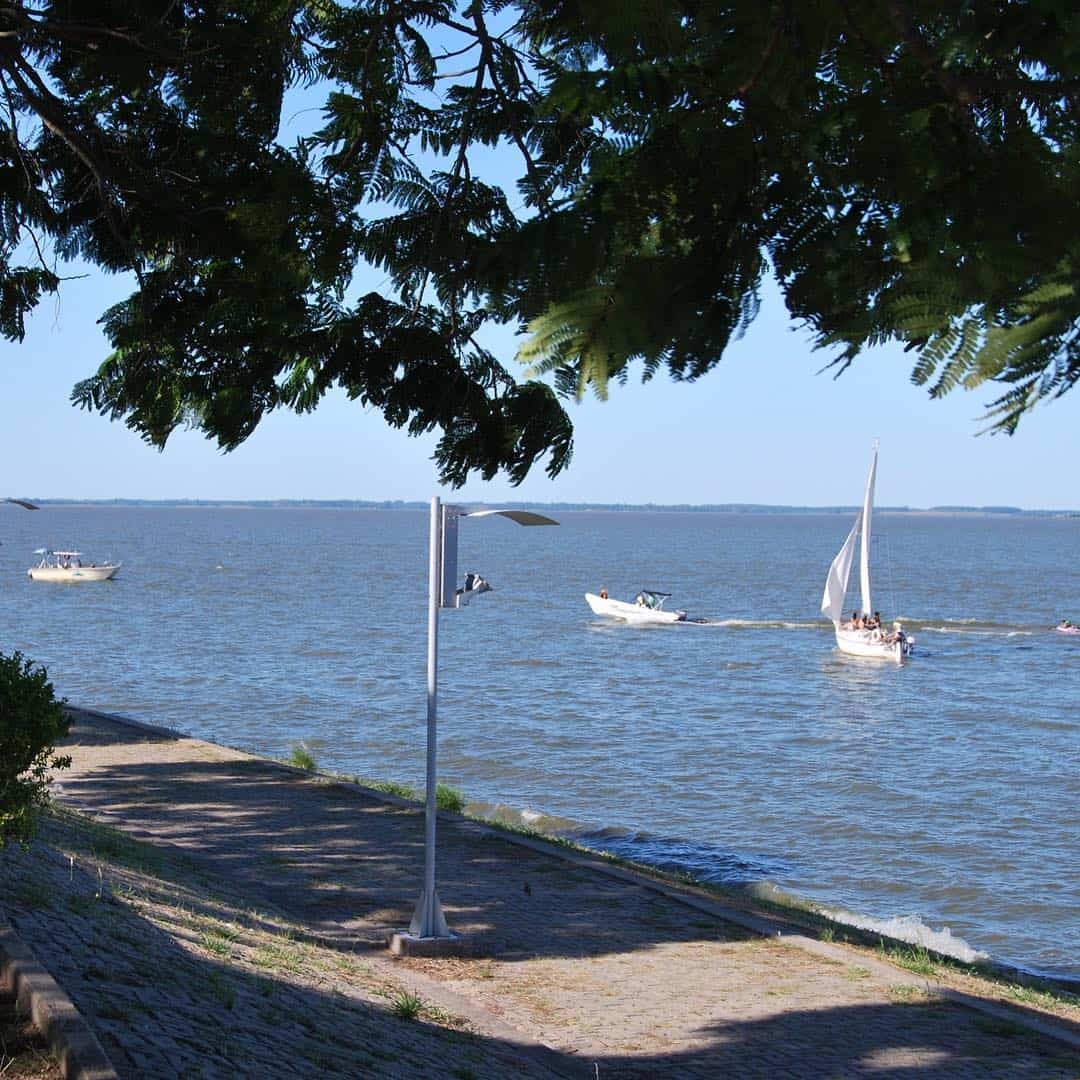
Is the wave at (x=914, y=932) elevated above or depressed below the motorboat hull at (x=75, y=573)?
below

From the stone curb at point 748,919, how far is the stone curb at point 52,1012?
18.9ft

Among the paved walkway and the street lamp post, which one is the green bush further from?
the street lamp post

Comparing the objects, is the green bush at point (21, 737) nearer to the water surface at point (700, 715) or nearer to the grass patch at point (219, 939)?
the grass patch at point (219, 939)

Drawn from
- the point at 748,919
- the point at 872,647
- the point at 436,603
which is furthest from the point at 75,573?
the point at 436,603

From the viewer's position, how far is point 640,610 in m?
61.8

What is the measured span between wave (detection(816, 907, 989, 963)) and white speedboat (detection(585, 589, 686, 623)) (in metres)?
44.5

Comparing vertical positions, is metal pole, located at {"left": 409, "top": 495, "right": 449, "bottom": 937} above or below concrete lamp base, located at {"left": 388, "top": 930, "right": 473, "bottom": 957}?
above

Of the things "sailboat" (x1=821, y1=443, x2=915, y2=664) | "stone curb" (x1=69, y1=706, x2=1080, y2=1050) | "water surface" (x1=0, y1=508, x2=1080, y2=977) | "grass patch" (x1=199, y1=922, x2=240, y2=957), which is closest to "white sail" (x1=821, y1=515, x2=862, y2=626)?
"sailboat" (x1=821, y1=443, x2=915, y2=664)

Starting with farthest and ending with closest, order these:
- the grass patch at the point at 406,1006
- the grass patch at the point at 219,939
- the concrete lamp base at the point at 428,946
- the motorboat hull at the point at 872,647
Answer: the motorboat hull at the point at 872,647
the concrete lamp base at the point at 428,946
the grass patch at the point at 219,939
the grass patch at the point at 406,1006

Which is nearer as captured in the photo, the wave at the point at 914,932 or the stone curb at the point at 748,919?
the stone curb at the point at 748,919

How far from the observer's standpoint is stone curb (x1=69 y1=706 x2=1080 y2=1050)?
867cm

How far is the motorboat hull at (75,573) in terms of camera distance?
81438 millimetres

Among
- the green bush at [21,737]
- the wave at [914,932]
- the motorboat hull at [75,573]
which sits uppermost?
the green bush at [21,737]

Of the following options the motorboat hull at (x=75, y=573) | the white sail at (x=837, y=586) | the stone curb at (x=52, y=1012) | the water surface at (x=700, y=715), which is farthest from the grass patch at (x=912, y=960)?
the motorboat hull at (x=75, y=573)
